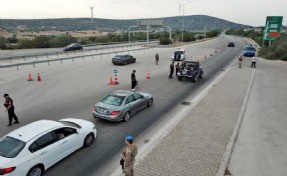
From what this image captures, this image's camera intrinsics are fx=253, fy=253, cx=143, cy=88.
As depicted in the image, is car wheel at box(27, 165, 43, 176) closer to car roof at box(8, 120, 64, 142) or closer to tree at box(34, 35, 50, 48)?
car roof at box(8, 120, 64, 142)

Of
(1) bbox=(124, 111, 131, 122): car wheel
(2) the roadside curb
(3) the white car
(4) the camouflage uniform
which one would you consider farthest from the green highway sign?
(4) the camouflage uniform

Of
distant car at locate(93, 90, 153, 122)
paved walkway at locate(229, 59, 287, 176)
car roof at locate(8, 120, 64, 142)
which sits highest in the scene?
car roof at locate(8, 120, 64, 142)

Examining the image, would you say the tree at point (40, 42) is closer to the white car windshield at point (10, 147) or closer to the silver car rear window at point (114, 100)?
the silver car rear window at point (114, 100)

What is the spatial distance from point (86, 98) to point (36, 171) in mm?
9180

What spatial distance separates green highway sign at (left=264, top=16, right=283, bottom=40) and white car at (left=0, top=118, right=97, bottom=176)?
4382 cm

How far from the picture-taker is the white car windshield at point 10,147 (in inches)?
294

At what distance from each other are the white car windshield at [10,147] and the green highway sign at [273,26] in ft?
151

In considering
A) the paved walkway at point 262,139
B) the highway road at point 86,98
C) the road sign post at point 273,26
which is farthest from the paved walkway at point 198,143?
the road sign post at point 273,26

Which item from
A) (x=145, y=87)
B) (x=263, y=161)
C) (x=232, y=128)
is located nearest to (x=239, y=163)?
(x=263, y=161)

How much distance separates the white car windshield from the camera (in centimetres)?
746

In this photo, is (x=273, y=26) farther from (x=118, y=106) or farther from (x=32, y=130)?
(x=32, y=130)

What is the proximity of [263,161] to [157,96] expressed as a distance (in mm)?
9460

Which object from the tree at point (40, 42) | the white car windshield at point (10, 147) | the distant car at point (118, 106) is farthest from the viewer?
the tree at point (40, 42)

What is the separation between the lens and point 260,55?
44031 millimetres
